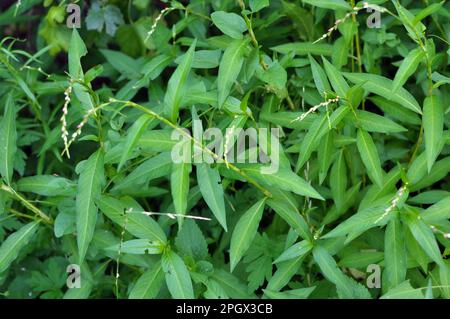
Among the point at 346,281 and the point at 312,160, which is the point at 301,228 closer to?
the point at 346,281

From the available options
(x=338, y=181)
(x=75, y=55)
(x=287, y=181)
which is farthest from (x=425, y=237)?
(x=75, y=55)

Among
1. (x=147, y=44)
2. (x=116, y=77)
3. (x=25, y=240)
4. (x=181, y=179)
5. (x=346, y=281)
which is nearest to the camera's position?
(x=181, y=179)

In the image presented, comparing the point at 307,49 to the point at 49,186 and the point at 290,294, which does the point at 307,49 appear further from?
the point at 49,186

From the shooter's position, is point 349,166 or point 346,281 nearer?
point 346,281

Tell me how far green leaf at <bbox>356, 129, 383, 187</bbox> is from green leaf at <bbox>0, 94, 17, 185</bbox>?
3.84 feet

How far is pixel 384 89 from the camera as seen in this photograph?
7.75 ft

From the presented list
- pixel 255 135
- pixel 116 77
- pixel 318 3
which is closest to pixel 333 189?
pixel 255 135

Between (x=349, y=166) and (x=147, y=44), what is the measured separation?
1127mm

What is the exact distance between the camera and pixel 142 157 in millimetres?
2572

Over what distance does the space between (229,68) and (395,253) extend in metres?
0.78

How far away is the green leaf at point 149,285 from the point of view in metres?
2.23

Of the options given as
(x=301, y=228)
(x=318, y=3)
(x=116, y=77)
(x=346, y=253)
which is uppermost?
(x=318, y=3)

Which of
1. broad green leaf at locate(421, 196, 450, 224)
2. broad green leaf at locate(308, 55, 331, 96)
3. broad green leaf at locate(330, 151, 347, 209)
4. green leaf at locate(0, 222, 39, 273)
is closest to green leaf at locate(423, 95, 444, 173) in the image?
broad green leaf at locate(421, 196, 450, 224)

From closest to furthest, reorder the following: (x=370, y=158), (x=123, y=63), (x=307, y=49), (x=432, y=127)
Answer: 1. (x=432, y=127)
2. (x=370, y=158)
3. (x=307, y=49)
4. (x=123, y=63)
